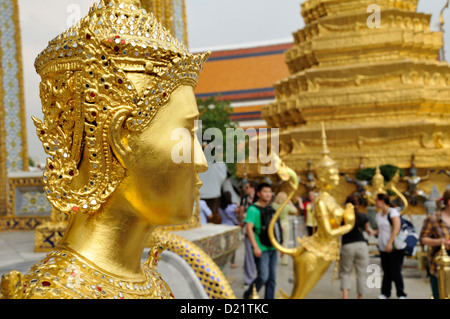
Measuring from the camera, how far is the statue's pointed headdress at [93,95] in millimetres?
1116

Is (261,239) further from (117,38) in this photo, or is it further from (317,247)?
(117,38)

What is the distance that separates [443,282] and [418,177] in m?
7.99

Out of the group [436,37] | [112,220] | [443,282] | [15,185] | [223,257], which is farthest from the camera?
[436,37]

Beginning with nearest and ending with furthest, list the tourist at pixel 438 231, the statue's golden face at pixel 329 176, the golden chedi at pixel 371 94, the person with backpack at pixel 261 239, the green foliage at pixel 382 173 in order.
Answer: the tourist at pixel 438 231, the statue's golden face at pixel 329 176, the person with backpack at pixel 261 239, the green foliage at pixel 382 173, the golden chedi at pixel 371 94

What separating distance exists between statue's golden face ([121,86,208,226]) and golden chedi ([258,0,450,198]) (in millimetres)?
9325

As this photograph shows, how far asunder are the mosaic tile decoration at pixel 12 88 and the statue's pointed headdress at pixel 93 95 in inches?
159

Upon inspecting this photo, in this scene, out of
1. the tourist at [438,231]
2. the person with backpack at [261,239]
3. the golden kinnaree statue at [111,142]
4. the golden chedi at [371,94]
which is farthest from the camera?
the golden chedi at [371,94]

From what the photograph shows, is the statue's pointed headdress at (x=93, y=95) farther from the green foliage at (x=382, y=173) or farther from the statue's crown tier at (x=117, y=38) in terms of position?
the green foliage at (x=382, y=173)

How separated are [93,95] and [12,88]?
4303mm

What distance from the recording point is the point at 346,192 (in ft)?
32.6

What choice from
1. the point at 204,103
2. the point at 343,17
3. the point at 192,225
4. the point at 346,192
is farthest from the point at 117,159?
the point at 204,103

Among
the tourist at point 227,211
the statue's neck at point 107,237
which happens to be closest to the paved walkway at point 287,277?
the tourist at point 227,211

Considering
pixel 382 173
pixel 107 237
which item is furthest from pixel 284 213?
pixel 107 237
